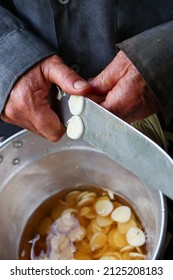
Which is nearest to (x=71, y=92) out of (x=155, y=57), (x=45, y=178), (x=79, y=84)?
(x=79, y=84)

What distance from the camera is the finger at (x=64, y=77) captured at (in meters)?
0.55

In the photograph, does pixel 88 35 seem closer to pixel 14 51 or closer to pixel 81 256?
pixel 14 51

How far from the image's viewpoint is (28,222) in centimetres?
81

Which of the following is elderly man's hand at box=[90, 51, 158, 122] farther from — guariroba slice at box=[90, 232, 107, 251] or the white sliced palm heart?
guariroba slice at box=[90, 232, 107, 251]

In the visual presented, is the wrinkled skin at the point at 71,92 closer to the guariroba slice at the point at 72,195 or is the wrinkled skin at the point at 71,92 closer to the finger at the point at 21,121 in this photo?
the finger at the point at 21,121

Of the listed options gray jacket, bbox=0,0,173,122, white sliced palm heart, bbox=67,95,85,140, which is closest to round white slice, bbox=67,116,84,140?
white sliced palm heart, bbox=67,95,85,140

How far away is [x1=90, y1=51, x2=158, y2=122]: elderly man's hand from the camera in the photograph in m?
0.55

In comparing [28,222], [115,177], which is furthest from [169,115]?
[28,222]

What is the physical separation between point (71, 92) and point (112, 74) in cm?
6

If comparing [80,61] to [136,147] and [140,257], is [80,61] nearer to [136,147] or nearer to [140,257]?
[136,147]

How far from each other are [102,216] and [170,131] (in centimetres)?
20

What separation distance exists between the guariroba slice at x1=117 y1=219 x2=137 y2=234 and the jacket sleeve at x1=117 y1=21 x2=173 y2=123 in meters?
0.28

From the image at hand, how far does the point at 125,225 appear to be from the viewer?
0.76 m

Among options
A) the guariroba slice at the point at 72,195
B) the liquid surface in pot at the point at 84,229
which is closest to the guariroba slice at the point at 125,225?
the liquid surface in pot at the point at 84,229
